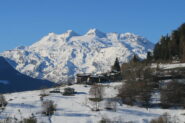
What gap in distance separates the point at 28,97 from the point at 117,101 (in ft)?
59.2

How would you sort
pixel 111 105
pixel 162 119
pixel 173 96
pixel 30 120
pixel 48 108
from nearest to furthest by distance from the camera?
pixel 30 120, pixel 162 119, pixel 48 108, pixel 111 105, pixel 173 96

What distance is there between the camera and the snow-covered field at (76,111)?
72.2 meters

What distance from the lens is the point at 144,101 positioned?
82.5m

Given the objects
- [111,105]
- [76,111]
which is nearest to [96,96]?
[111,105]

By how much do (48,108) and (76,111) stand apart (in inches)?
190

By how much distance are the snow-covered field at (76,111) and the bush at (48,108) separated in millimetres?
731

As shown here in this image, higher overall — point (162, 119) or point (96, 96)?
point (96, 96)

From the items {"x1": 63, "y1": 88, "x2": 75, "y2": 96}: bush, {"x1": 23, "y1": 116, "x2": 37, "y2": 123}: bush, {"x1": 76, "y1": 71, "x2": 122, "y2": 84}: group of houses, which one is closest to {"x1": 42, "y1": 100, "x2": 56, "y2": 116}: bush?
{"x1": 23, "y1": 116, "x2": 37, "y2": 123}: bush

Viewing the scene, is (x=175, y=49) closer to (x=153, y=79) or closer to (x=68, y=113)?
(x=153, y=79)

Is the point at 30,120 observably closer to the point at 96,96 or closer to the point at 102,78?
the point at 96,96

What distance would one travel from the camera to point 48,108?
245 ft

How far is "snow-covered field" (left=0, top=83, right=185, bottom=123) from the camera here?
72188 millimetres

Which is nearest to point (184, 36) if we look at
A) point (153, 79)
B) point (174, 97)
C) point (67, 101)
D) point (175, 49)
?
point (175, 49)

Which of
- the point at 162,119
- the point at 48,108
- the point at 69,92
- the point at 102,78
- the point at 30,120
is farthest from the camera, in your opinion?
the point at 102,78
